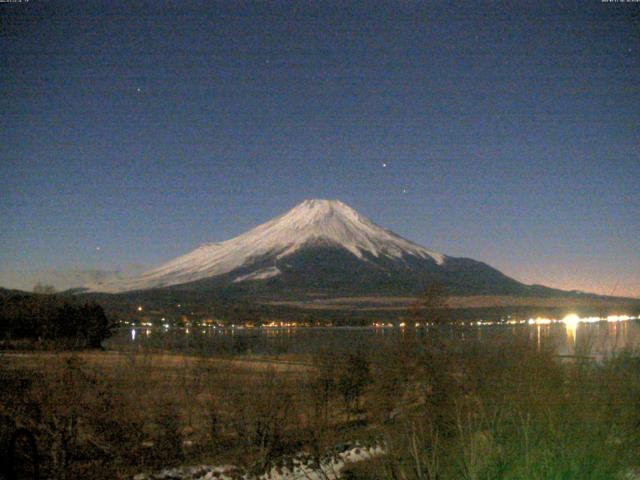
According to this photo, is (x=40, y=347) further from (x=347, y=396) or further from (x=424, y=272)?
(x=424, y=272)

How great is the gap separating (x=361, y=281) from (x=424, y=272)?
1517 centimetres

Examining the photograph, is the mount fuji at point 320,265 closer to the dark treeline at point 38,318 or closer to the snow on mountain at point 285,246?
the snow on mountain at point 285,246

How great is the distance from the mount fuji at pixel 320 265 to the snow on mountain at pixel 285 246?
228 mm

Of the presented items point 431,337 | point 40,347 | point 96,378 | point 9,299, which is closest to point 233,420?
point 96,378

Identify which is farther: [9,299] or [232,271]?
[232,271]

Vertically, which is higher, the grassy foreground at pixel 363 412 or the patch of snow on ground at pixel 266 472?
the grassy foreground at pixel 363 412

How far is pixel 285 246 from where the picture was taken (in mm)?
170125

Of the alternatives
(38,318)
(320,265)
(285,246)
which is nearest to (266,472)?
(38,318)

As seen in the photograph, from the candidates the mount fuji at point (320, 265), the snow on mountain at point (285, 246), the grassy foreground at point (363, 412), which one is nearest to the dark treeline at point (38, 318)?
the grassy foreground at point (363, 412)

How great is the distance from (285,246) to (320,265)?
1640 centimetres

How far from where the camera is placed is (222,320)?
299ft

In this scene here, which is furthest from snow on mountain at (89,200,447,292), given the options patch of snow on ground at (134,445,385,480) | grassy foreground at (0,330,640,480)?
patch of snow on ground at (134,445,385,480)

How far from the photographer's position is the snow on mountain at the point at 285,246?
6339 inches

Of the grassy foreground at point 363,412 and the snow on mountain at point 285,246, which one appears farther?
the snow on mountain at point 285,246
